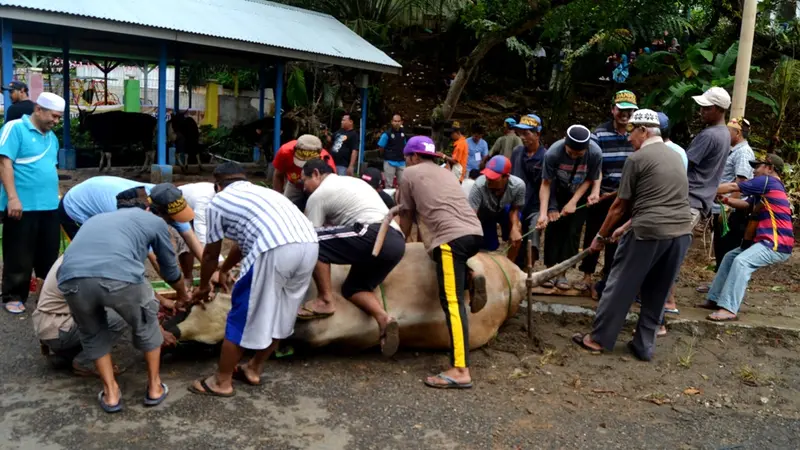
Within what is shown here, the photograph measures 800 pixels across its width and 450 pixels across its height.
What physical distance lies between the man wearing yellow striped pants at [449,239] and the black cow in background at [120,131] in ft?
36.4

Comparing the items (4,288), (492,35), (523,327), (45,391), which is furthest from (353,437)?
(492,35)

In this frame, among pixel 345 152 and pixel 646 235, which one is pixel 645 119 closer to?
pixel 646 235

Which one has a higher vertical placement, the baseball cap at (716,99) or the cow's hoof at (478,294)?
the baseball cap at (716,99)

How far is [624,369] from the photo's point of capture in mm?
5477

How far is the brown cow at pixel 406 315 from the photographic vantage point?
5086mm

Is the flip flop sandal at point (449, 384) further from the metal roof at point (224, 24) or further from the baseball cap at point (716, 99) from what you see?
the metal roof at point (224, 24)

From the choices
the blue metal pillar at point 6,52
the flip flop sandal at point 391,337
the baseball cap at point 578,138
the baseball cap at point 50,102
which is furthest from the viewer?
the blue metal pillar at point 6,52

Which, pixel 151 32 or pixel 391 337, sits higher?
pixel 151 32

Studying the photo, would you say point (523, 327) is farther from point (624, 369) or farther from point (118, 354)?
point (118, 354)

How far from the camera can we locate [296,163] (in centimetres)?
642

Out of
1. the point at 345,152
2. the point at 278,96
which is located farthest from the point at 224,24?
the point at 345,152

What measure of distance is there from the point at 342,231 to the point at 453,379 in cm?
125

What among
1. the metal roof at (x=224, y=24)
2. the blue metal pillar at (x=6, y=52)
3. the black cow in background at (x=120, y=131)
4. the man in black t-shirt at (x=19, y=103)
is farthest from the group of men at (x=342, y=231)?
the black cow in background at (x=120, y=131)

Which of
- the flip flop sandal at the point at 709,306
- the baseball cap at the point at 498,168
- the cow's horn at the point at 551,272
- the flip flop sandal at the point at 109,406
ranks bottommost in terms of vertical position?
the flip flop sandal at the point at 109,406
